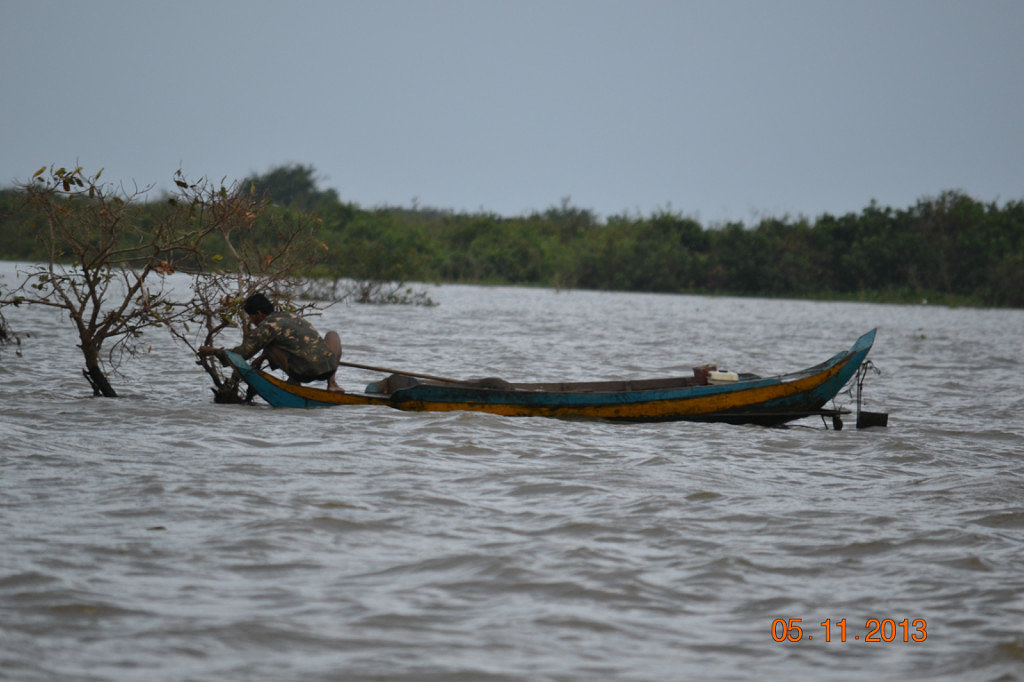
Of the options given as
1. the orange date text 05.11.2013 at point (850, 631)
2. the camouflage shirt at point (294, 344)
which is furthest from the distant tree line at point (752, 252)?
the orange date text 05.11.2013 at point (850, 631)

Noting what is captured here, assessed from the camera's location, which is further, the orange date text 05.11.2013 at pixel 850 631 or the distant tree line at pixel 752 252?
the distant tree line at pixel 752 252

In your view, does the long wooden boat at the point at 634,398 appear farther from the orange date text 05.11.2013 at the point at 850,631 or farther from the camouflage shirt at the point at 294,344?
the orange date text 05.11.2013 at the point at 850,631

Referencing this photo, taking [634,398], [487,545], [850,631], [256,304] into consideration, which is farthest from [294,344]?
[850,631]

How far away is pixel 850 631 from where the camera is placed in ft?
13.4

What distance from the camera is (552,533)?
17.5 ft

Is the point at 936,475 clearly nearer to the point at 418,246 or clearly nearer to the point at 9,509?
the point at 9,509

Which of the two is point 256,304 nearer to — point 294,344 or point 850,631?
point 294,344

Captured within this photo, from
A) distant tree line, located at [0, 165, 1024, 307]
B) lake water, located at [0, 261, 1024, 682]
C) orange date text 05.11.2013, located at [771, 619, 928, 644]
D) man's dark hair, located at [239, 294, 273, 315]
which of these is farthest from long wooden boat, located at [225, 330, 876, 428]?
distant tree line, located at [0, 165, 1024, 307]

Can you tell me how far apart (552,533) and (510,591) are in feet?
3.08

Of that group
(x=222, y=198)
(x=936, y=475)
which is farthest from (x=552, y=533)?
(x=222, y=198)

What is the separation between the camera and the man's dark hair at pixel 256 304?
29.8ft

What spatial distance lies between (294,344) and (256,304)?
1.58ft

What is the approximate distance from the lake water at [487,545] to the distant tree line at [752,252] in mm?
30887

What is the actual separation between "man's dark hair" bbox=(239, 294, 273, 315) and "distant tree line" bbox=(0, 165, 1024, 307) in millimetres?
29455
